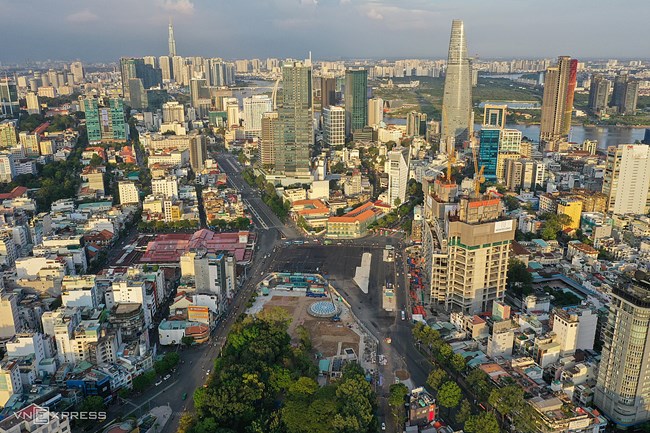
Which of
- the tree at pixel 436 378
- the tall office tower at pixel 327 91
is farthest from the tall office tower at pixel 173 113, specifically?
the tree at pixel 436 378

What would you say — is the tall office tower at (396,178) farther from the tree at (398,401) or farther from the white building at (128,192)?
the tree at (398,401)

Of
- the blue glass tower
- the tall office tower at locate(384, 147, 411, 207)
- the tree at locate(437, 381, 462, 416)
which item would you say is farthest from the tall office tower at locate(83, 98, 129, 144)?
the tree at locate(437, 381, 462, 416)

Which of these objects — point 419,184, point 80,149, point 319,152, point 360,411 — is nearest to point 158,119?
point 80,149

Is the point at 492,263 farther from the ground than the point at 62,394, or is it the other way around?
the point at 492,263

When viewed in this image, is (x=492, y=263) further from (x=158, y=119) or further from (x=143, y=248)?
(x=158, y=119)

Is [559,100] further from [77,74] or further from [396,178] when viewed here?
[77,74]
